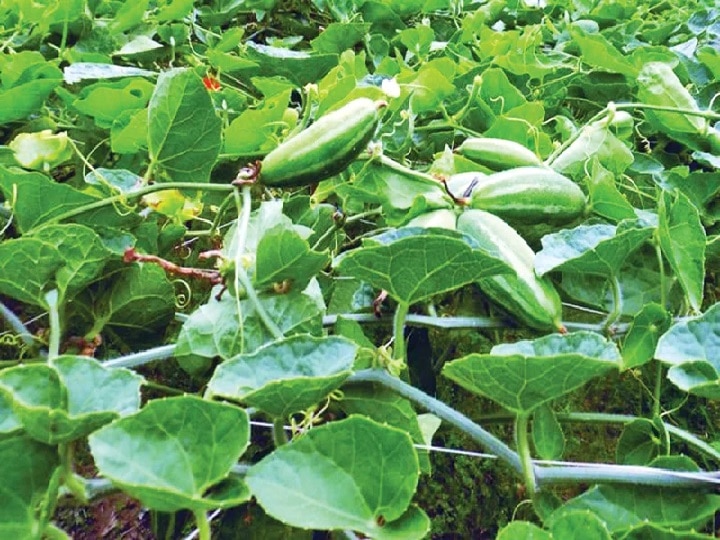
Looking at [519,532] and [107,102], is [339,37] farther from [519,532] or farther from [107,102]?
[519,532]

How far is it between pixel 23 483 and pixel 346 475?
0.21m

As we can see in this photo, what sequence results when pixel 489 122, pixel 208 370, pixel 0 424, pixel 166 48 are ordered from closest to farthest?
pixel 0 424 → pixel 208 370 → pixel 489 122 → pixel 166 48

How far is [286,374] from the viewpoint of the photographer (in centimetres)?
48

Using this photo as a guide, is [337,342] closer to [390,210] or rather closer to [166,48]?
[390,210]

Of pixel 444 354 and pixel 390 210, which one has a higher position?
pixel 390 210

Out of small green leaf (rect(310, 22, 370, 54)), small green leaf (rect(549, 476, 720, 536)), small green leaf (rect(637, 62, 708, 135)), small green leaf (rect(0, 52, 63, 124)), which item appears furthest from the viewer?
small green leaf (rect(310, 22, 370, 54))

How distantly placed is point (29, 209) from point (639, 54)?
931mm

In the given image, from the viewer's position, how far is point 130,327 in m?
0.69

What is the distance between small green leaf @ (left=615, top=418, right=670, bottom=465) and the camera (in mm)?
582

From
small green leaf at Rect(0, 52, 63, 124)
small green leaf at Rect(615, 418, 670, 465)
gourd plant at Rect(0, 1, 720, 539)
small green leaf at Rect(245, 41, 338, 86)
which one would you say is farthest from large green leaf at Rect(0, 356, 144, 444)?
small green leaf at Rect(245, 41, 338, 86)

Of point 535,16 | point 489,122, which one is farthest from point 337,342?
point 535,16

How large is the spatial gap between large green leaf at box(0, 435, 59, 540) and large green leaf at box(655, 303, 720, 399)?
1.48 feet

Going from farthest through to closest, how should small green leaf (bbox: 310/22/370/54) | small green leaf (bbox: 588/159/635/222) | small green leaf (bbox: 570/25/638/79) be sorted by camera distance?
small green leaf (bbox: 310/22/370/54)
small green leaf (bbox: 570/25/638/79)
small green leaf (bbox: 588/159/635/222)

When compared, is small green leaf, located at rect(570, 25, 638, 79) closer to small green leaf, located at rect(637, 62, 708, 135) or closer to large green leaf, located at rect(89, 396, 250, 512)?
small green leaf, located at rect(637, 62, 708, 135)
